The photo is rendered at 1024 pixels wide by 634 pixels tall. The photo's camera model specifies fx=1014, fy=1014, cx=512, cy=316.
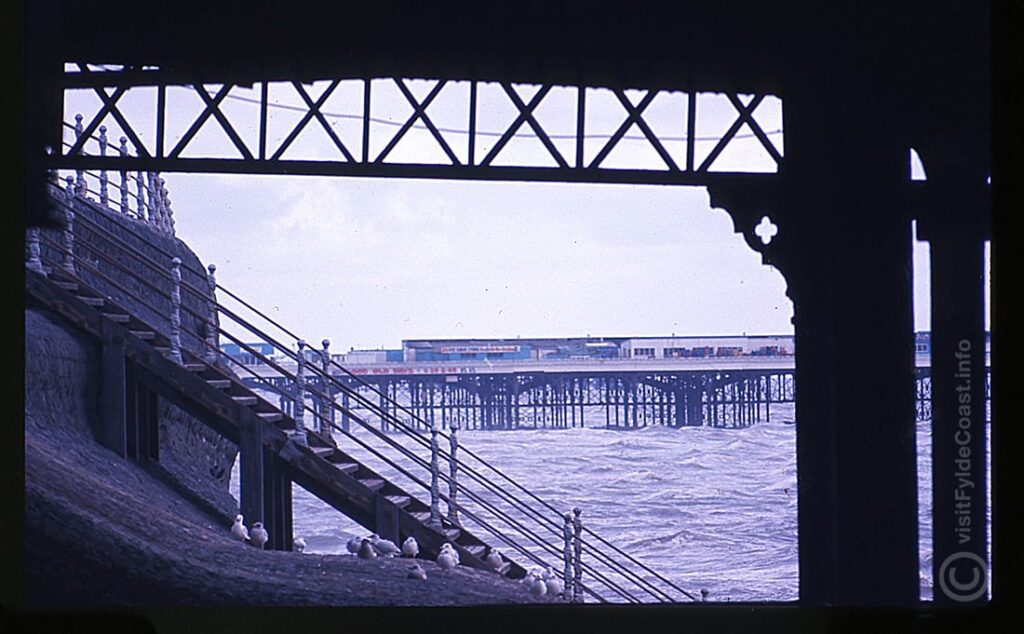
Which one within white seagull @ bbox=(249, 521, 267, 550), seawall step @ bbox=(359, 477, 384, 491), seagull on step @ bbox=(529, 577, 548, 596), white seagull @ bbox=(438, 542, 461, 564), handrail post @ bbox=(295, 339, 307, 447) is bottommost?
seagull on step @ bbox=(529, 577, 548, 596)

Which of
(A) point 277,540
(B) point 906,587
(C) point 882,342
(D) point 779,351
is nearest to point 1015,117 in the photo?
(C) point 882,342

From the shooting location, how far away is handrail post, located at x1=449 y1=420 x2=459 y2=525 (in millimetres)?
5535

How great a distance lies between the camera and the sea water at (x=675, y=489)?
18.0ft

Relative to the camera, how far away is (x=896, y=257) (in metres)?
5.22

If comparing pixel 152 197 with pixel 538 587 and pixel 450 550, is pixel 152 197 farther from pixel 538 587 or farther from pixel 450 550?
pixel 538 587

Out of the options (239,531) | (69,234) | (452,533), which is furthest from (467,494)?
(69,234)

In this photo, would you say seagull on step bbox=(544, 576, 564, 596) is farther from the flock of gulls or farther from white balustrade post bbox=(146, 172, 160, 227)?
white balustrade post bbox=(146, 172, 160, 227)

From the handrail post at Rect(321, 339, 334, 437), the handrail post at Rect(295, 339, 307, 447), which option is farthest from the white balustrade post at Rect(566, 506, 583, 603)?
the handrail post at Rect(295, 339, 307, 447)

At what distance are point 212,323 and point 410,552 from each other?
181 cm

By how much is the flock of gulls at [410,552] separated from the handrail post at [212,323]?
42.1 inches

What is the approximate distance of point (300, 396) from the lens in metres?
6.02

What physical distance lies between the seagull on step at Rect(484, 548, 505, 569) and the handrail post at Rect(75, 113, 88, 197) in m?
3.19

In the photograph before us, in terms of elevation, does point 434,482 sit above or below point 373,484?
above

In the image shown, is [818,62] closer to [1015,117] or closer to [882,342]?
[1015,117]
